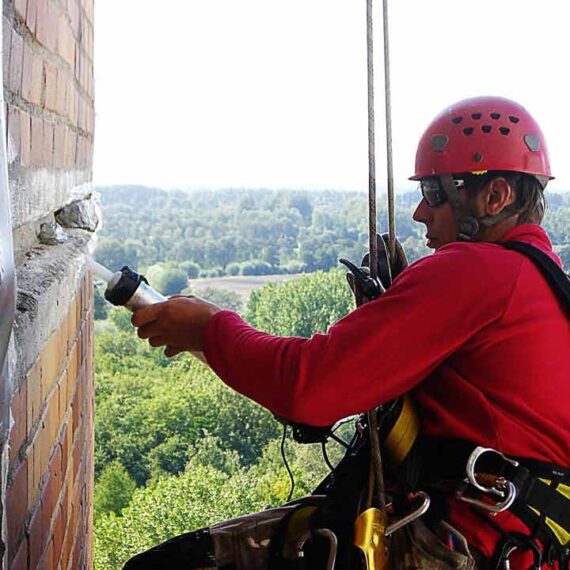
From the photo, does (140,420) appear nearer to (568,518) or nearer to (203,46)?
(568,518)

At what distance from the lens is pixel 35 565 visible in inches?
54.1

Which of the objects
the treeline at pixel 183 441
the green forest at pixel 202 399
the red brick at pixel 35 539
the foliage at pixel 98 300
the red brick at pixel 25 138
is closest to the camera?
the red brick at pixel 25 138

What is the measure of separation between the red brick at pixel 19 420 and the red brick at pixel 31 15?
1.66ft

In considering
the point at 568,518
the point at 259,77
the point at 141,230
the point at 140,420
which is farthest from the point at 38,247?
the point at 259,77

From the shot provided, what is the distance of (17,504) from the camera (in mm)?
1166

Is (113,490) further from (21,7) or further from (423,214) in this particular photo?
(21,7)

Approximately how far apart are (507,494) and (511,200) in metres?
0.62

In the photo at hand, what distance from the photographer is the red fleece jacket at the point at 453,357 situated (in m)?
1.55

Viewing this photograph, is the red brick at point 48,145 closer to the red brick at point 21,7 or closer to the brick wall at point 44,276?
the brick wall at point 44,276

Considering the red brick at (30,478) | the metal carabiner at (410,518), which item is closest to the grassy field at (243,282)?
the metal carabiner at (410,518)

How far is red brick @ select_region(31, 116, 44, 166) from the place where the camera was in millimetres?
1338

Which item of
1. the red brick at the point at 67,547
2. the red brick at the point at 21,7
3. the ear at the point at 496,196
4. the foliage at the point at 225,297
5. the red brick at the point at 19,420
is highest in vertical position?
the red brick at the point at 21,7

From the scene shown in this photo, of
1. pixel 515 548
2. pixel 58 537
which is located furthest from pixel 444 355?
pixel 58 537

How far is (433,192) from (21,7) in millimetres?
1002
